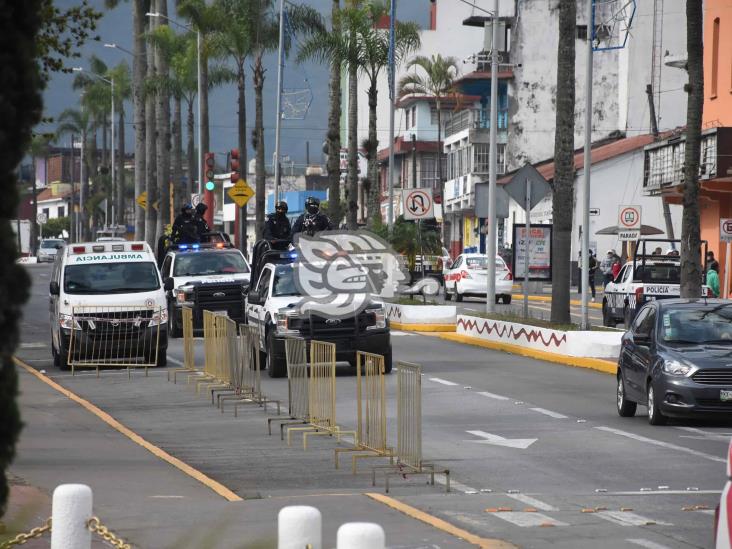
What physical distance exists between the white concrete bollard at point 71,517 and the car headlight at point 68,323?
18.7 m

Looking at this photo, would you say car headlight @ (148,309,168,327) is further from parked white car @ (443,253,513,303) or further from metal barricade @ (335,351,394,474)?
parked white car @ (443,253,513,303)

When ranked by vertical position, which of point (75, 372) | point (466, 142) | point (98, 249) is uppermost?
point (466, 142)

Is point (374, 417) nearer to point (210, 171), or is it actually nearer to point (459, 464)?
point (459, 464)

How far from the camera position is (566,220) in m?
30.8

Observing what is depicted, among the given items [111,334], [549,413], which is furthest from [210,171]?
[549,413]

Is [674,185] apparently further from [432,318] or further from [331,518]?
[331,518]

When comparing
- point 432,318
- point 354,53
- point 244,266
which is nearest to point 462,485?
point 244,266

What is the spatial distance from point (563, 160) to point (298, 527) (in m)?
25.0

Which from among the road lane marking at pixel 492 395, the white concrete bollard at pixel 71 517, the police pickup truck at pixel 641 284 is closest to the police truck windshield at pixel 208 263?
the police pickup truck at pixel 641 284

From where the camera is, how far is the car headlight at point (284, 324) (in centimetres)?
2409

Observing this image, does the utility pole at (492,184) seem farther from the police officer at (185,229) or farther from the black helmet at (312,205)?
the police officer at (185,229)

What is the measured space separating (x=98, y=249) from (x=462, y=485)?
49.7 feet

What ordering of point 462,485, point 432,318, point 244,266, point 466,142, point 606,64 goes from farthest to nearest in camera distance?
1. point 466,142
2. point 606,64
3. point 432,318
4. point 244,266
5. point 462,485

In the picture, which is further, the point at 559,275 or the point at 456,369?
the point at 559,275
